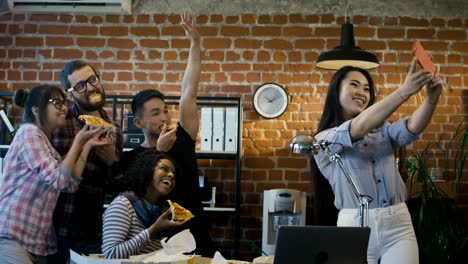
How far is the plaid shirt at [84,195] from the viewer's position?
2.55m

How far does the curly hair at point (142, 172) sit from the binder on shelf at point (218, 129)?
2739 mm

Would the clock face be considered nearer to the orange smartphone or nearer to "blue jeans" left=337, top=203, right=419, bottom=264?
"blue jeans" left=337, top=203, right=419, bottom=264

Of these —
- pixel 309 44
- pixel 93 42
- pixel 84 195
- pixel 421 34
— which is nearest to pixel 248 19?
pixel 309 44

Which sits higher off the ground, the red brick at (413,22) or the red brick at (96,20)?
the red brick at (413,22)

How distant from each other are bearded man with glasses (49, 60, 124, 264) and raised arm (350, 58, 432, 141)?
920 millimetres

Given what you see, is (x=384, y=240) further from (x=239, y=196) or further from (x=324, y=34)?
(x=324, y=34)

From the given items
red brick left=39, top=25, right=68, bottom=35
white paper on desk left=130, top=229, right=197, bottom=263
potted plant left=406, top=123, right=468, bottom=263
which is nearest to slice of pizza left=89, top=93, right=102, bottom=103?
white paper on desk left=130, top=229, right=197, bottom=263

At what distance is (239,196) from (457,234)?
1681mm

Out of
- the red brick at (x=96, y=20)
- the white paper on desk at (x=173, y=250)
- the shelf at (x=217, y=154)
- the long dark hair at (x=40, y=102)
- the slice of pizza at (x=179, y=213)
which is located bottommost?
the white paper on desk at (x=173, y=250)

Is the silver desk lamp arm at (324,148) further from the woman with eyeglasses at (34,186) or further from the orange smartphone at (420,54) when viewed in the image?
the woman with eyeglasses at (34,186)

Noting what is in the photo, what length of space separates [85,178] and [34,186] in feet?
0.67

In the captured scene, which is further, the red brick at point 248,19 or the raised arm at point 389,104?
the red brick at point 248,19

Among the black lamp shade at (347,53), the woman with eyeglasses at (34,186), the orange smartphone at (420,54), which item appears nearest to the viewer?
the orange smartphone at (420,54)

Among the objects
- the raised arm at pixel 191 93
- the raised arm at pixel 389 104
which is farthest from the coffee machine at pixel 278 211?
the raised arm at pixel 389 104
